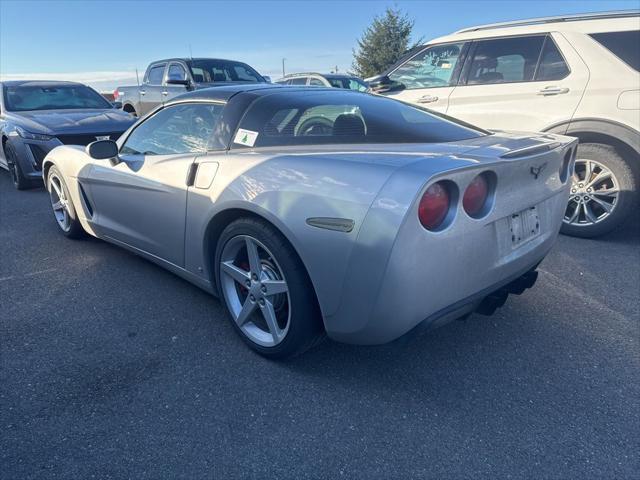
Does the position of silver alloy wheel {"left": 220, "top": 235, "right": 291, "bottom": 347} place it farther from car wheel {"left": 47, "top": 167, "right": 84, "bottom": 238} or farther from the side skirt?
car wheel {"left": 47, "top": 167, "right": 84, "bottom": 238}

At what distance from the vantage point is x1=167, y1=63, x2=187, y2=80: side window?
9.92 meters

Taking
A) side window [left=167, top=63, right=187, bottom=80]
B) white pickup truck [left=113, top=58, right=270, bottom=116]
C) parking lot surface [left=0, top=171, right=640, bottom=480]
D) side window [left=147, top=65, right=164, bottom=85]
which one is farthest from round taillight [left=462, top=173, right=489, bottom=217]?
side window [left=147, top=65, right=164, bottom=85]

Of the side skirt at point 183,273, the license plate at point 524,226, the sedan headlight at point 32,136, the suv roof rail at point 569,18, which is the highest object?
the suv roof rail at point 569,18

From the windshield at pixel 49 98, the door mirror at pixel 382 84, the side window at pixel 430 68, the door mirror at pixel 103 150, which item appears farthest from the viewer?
the windshield at pixel 49 98

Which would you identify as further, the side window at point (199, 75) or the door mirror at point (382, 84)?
the side window at point (199, 75)

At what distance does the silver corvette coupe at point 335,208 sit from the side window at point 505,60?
2288mm

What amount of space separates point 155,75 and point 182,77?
1466 mm

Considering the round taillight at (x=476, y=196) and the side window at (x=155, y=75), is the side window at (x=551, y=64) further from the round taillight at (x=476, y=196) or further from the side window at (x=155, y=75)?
the side window at (x=155, y=75)

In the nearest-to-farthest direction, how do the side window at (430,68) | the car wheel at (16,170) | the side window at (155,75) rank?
the side window at (430,68) → the car wheel at (16,170) → the side window at (155,75)

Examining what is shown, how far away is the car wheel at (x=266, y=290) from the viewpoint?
2.18 m

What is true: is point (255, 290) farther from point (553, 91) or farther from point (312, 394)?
point (553, 91)

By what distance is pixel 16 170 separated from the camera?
6371 millimetres

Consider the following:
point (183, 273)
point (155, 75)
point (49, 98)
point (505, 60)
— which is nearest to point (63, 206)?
point (183, 273)

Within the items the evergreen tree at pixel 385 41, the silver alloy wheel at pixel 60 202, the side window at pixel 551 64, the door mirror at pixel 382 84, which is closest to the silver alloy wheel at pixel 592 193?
the side window at pixel 551 64
